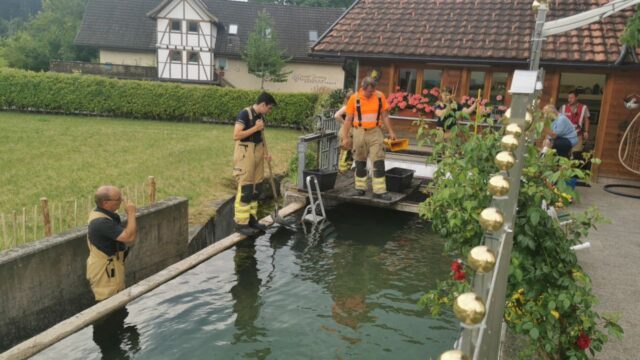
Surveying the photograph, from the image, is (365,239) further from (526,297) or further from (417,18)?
(417,18)

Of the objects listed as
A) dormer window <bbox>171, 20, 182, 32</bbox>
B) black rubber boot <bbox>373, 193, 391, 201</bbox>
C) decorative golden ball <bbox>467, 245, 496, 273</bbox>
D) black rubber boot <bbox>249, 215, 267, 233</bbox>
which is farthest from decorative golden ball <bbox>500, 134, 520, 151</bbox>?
dormer window <bbox>171, 20, 182, 32</bbox>

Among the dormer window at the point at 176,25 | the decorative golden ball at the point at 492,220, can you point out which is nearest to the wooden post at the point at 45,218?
the decorative golden ball at the point at 492,220

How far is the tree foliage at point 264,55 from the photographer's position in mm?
36750

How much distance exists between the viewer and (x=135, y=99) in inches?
1020

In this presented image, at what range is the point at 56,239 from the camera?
5.82 metres

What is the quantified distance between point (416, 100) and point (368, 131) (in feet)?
13.8

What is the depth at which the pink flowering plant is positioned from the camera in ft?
41.8

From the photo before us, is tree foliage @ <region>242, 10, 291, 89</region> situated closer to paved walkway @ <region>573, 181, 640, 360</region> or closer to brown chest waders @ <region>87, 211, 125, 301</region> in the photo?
paved walkway @ <region>573, 181, 640, 360</region>

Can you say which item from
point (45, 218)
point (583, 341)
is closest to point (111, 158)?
point (45, 218)

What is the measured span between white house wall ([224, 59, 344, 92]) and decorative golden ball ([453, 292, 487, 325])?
38984 millimetres

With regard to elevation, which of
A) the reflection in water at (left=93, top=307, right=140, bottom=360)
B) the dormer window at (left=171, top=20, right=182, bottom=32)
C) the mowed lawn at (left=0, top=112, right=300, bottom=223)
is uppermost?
the dormer window at (left=171, top=20, right=182, bottom=32)

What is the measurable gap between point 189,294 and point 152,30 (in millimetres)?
39851

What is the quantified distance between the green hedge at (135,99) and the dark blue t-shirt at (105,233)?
20105 millimetres

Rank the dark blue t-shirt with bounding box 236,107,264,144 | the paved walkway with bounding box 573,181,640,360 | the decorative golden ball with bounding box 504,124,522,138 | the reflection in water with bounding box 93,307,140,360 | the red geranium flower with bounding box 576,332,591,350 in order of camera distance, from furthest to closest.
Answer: the dark blue t-shirt with bounding box 236,107,264,144 < the reflection in water with bounding box 93,307,140,360 < the paved walkway with bounding box 573,181,640,360 < the red geranium flower with bounding box 576,332,591,350 < the decorative golden ball with bounding box 504,124,522,138
